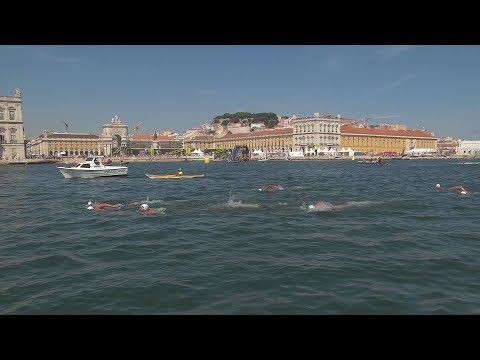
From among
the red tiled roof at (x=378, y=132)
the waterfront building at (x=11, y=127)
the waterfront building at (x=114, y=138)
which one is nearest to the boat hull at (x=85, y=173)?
the waterfront building at (x=11, y=127)

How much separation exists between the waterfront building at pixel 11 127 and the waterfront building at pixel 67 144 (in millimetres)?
37151

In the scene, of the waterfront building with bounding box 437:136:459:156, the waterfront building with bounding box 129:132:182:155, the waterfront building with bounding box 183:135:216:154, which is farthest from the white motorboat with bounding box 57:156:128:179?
the waterfront building with bounding box 437:136:459:156

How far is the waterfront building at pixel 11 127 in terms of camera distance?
9319 centimetres

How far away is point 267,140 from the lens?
512 feet

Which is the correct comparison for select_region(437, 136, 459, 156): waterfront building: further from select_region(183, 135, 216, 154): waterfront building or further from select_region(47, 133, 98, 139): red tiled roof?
select_region(47, 133, 98, 139): red tiled roof

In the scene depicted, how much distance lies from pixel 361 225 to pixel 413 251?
3.99 meters

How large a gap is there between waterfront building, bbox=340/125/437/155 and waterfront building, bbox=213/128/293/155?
66.4ft

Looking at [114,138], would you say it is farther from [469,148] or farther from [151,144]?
[469,148]

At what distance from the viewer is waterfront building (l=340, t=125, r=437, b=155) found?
5723 inches

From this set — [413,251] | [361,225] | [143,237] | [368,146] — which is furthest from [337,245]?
[368,146]

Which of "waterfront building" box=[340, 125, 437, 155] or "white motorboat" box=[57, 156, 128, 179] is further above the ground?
"waterfront building" box=[340, 125, 437, 155]
